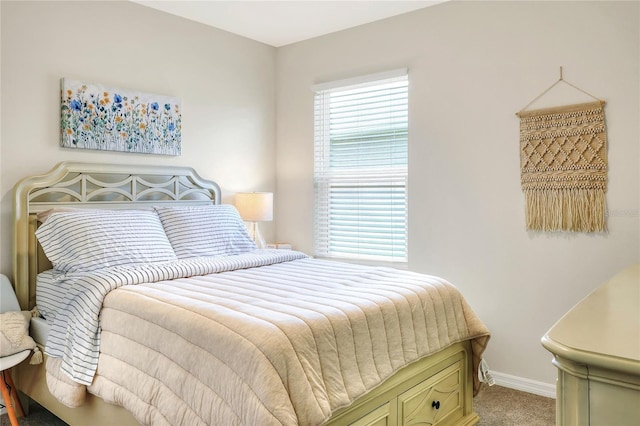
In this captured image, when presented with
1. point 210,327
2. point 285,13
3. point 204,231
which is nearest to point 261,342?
point 210,327

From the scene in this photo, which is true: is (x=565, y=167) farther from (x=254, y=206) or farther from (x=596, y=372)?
(x=596, y=372)

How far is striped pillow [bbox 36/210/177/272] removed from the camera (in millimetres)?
2551

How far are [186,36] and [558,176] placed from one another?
2.79 metres

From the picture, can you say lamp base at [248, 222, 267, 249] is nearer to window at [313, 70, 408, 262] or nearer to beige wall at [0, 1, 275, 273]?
beige wall at [0, 1, 275, 273]

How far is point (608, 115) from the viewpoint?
279 cm

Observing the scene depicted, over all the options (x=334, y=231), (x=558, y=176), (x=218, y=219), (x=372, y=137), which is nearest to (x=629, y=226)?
(x=558, y=176)

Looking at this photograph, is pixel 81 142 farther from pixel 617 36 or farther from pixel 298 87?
pixel 617 36

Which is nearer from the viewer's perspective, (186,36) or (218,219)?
(218,219)

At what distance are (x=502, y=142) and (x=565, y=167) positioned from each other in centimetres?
42

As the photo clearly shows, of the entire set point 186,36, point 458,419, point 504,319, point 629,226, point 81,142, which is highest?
point 186,36

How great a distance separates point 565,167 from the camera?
9.56ft

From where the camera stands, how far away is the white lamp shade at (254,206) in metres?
3.88

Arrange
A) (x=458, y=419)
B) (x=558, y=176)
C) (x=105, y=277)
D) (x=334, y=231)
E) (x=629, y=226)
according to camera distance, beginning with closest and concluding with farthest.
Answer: (x=105, y=277), (x=458, y=419), (x=629, y=226), (x=558, y=176), (x=334, y=231)

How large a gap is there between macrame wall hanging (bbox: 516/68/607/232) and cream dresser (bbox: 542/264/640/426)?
2.02 metres
